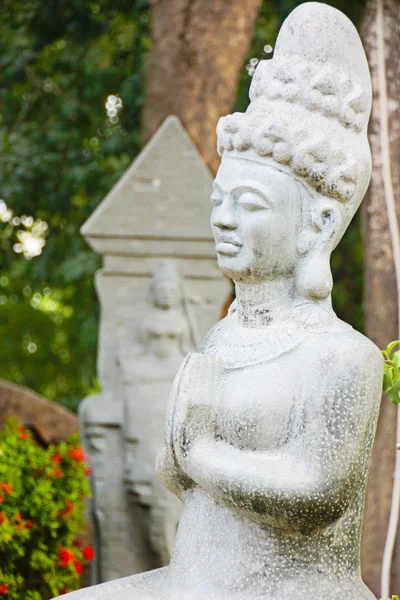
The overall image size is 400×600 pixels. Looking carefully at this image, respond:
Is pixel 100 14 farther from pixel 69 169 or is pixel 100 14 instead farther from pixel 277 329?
pixel 277 329

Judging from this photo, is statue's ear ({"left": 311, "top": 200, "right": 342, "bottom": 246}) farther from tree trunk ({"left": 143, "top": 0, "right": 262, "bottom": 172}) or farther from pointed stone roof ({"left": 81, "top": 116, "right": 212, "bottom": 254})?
tree trunk ({"left": 143, "top": 0, "right": 262, "bottom": 172})

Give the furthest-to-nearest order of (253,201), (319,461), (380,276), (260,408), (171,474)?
(380,276)
(171,474)
(253,201)
(260,408)
(319,461)

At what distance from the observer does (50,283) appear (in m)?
9.94

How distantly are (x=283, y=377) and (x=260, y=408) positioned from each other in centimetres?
11

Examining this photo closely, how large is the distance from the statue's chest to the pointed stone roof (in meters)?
3.23

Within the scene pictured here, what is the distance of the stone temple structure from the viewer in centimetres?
597

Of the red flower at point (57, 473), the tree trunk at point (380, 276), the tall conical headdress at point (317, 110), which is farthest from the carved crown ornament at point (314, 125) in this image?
the red flower at point (57, 473)

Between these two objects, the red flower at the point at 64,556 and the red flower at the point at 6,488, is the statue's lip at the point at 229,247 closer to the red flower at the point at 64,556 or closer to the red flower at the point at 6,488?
the red flower at the point at 6,488

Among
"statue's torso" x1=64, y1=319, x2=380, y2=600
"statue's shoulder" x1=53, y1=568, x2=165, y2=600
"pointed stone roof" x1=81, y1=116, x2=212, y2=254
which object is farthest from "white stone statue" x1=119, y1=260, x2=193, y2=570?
"statue's torso" x1=64, y1=319, x2=380, y2=600

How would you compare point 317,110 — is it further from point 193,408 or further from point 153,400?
point 153,400

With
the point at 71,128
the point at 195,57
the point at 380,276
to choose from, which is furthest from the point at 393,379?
the point at 71,128

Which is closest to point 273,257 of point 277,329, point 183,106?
point 277,329

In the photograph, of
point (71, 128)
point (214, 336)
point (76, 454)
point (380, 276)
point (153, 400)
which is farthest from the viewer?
point (71, 128)

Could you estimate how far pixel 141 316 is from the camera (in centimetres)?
616
